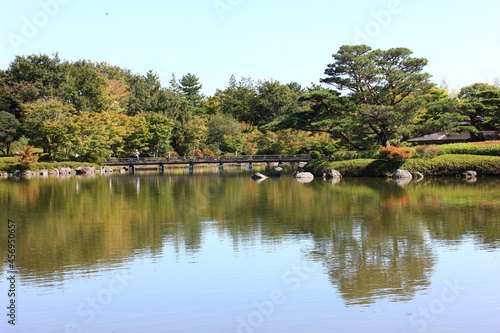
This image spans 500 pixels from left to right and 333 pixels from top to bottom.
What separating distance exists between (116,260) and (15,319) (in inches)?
152

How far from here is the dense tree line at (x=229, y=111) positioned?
40.2m

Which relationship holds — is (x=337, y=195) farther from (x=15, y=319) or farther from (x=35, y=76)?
(x=35, y=76)

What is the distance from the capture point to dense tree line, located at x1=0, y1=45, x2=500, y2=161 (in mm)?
40188

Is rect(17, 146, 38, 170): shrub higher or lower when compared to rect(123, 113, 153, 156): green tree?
lower

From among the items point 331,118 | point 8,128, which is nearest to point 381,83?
point 331,118

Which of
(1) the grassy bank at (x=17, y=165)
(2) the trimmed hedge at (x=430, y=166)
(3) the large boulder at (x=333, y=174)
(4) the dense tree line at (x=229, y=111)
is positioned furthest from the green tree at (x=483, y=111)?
(1) the grassy bank at (x=17, y=165)

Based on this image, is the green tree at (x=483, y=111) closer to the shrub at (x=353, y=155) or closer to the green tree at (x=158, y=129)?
the shrub at (x=353, y=155)

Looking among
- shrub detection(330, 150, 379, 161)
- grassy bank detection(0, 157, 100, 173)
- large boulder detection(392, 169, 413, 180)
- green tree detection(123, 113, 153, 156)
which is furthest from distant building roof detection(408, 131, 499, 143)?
grassy bank detection(0, 157, 100, 173)

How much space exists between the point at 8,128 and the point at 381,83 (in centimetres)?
3874

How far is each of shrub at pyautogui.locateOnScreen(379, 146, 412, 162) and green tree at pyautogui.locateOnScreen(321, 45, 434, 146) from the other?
2549mm

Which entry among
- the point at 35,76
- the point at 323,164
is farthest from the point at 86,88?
the point at 323,164

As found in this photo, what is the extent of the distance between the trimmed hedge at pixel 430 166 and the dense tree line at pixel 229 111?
3.08m

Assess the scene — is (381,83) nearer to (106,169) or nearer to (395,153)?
(395,153)

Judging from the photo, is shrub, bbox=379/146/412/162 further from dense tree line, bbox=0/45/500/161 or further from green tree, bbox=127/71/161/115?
green tree, bbox=127/71/161/115
